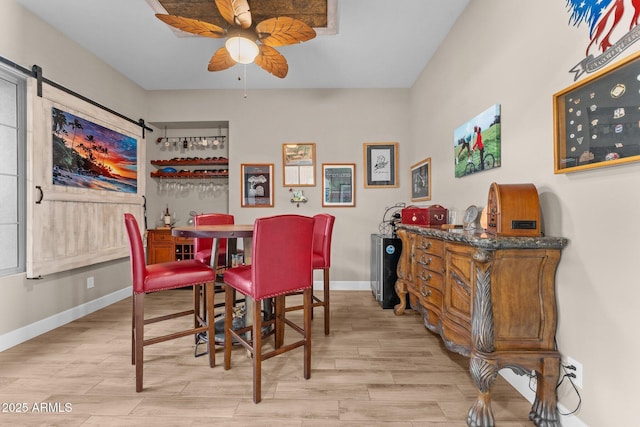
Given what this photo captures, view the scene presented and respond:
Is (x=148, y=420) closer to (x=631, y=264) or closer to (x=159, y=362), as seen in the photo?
(x=159, y=362)

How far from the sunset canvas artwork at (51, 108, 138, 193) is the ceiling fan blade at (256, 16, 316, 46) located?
220 centimetres

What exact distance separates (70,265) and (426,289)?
337 centimetres

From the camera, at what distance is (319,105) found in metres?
4.10

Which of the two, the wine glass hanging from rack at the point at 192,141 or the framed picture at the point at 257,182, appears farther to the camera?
the wine glass hanging from rack at the point at 192,141

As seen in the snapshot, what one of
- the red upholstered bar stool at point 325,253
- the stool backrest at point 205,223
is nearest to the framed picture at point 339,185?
the red upholstered bar stool at point 325,253

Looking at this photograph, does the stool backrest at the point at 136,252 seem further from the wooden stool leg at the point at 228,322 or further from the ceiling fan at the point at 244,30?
the ceiling fan at the point at 244,30

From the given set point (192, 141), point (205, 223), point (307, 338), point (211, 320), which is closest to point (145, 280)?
point (211, 320)

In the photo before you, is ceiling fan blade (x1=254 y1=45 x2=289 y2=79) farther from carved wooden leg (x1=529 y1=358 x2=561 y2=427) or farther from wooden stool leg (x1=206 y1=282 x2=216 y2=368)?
carved wooden leg (x1=529 y1=358 x2=561 y2=427)

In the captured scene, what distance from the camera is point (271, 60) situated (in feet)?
8.20

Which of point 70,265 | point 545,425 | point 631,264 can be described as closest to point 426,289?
point 545,425

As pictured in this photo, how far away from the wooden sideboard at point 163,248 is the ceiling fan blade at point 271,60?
268cm

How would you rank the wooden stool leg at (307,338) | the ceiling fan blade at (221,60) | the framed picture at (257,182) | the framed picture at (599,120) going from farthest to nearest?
the framed picture at (257,182), the ceiling fan blade at (221,60), the wooden stool leg at (307,338), the framed picture at (599,120)

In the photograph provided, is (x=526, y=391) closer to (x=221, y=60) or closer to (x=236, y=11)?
(x=236, y=11)

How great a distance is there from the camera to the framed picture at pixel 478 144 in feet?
6.60
